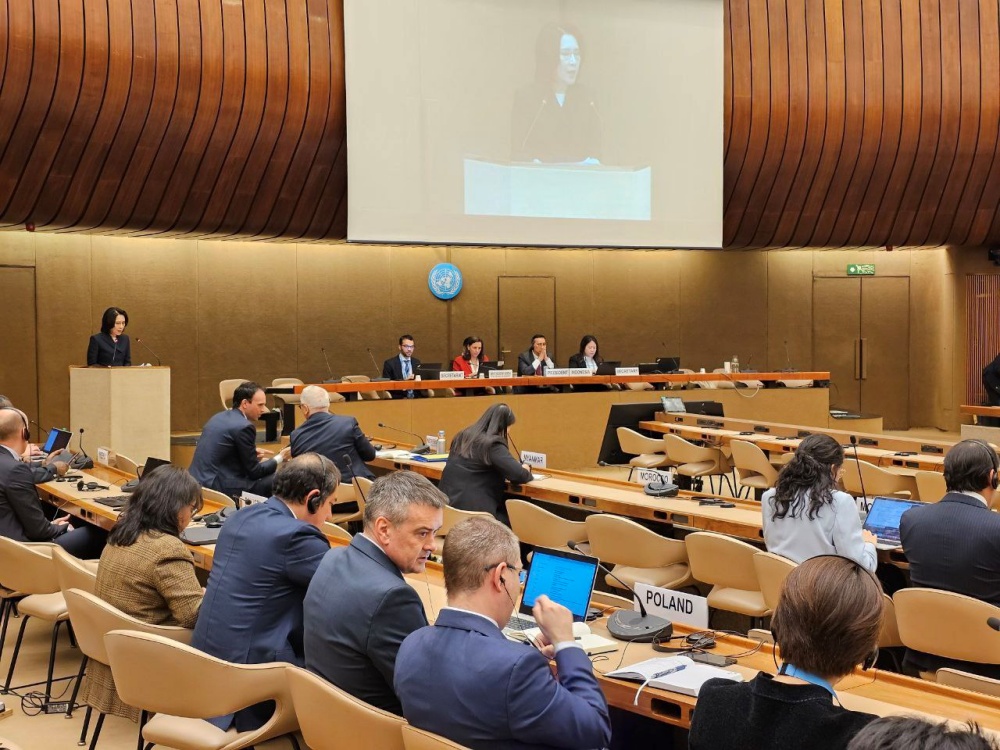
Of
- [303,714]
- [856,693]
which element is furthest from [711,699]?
[303,714]

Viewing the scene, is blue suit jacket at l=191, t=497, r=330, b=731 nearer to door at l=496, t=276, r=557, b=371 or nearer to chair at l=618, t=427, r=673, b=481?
chair at l=618, t=427, r=673, b=481

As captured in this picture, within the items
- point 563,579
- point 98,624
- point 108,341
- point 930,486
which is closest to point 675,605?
point 563,579

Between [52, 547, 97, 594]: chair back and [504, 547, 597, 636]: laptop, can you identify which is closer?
[504, 547, 597, 636]: laptop

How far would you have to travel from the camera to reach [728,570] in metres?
4.60

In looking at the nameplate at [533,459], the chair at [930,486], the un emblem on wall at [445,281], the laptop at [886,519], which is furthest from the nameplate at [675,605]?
the un emblem on wall at [445,281]

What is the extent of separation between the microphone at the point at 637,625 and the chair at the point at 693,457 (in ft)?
17.1

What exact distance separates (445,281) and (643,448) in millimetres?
5978

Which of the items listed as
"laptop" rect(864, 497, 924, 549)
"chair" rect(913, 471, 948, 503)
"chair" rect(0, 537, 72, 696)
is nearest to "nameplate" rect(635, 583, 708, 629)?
"laptop" rect(864, 497, 924, 549)

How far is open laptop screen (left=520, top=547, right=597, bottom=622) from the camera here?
3262 mm

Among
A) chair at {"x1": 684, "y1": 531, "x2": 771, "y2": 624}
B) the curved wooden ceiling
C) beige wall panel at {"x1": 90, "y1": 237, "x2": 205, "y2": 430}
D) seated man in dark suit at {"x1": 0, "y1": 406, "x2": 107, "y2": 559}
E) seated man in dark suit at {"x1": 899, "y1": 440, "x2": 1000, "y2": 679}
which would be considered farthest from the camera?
beige wall panel at {"x1": 90, "y1": 237, "x2": 205, "y2": 430}

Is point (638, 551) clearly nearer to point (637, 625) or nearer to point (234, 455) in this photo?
point (637, 625)

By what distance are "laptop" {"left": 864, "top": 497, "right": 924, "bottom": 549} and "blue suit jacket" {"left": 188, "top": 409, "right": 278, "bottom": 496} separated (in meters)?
3.59

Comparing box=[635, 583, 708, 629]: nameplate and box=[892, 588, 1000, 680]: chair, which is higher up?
box=[635, 583, 708, 629]: nameplate

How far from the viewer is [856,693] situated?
8.96 feet
